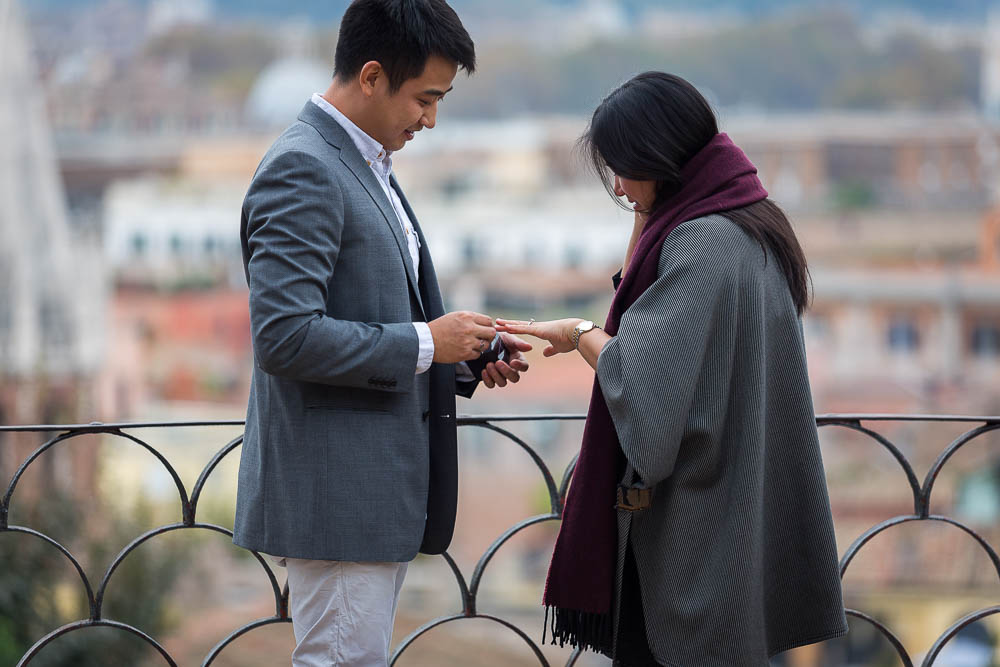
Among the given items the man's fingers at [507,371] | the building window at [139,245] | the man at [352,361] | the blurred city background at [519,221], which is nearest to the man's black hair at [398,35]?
the man at [352,361]

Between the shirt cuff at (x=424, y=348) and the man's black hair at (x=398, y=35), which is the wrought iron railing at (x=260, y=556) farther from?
the man's black hair at (x=398, y=35)

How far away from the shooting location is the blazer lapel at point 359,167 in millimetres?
1113

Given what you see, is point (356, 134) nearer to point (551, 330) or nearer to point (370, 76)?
point (370, 76)

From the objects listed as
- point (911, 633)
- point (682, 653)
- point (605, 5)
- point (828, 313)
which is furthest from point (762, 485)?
point (605, 5)

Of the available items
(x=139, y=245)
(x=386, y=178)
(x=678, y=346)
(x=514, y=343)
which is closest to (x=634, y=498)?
(x=678, y=346)

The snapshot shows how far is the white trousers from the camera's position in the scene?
1092 mm

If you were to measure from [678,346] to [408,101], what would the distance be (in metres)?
0.37

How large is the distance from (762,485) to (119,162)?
31301 millimetres

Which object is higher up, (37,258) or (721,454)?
(37,258)

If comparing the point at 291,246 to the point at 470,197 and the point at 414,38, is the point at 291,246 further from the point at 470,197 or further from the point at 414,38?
the point at 470,197

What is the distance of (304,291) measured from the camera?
3.37 ft

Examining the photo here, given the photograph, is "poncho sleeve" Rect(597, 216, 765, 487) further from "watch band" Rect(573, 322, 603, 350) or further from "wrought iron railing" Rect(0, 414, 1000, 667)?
"wrought iron railing" Rect(0, 414, 1000, 667)

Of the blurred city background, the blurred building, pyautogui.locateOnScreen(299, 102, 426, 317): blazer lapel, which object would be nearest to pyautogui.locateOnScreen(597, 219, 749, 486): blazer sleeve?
pyautogui.locateOnScreen(299, 102, 426, 317): blazer lapel

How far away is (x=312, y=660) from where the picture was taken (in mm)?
1099
